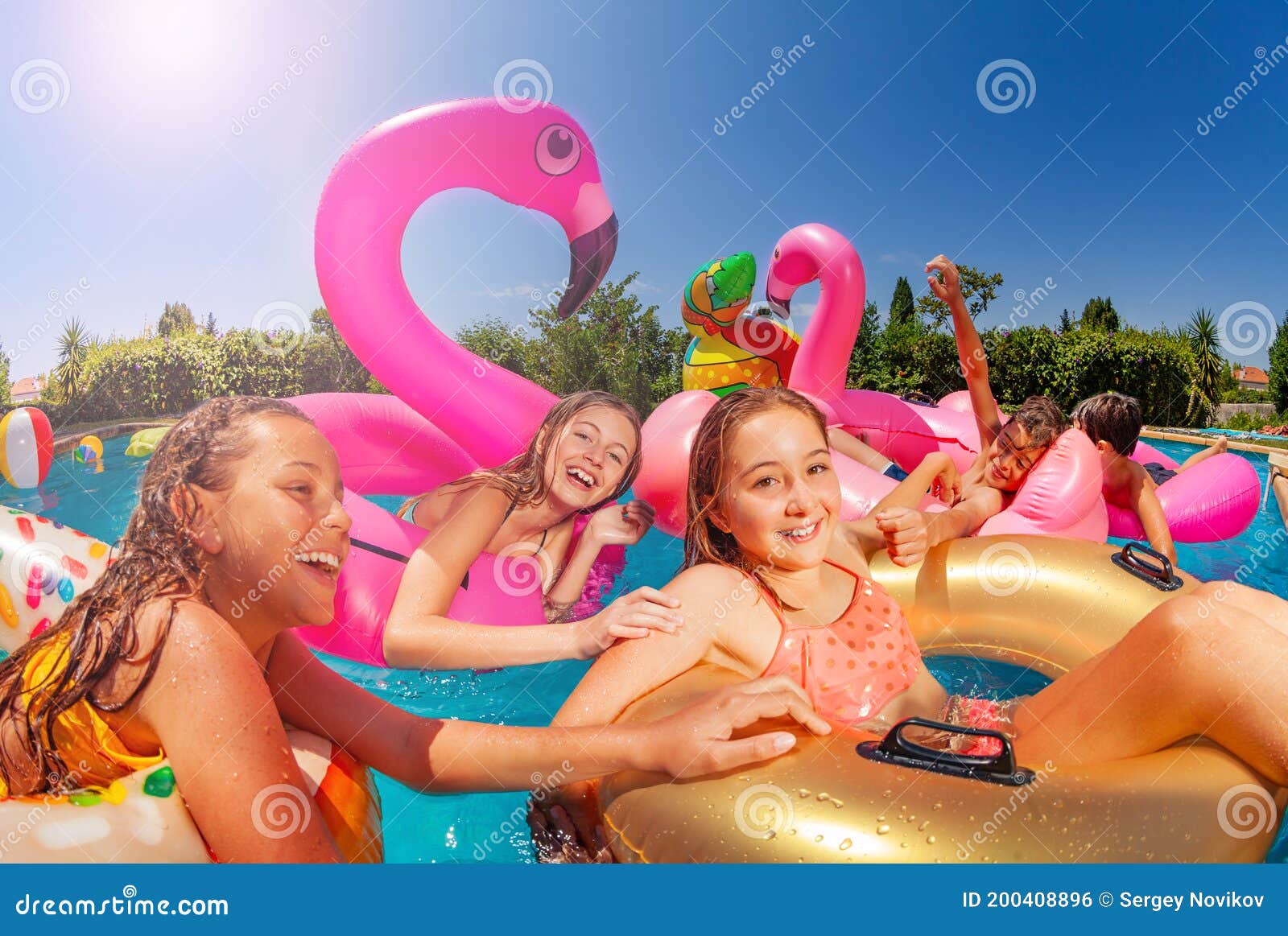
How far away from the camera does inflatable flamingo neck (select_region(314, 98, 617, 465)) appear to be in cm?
232

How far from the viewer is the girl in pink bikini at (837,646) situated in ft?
3.98

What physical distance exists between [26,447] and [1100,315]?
43.0 feet

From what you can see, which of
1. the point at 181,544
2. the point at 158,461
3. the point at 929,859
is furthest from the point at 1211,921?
the point at 158,461

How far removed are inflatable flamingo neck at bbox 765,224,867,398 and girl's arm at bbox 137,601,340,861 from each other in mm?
3287

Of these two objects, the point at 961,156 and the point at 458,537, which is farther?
the point at 961,156

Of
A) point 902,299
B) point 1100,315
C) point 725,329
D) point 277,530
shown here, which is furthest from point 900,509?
point 902,299

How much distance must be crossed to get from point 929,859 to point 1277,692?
0.61 metres

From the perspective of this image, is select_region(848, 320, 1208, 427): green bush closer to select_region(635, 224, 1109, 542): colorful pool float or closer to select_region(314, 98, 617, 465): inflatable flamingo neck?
select_region(635, 224, 1109, 542): colorful pool float

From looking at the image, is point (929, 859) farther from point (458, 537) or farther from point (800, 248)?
point (800, 248)

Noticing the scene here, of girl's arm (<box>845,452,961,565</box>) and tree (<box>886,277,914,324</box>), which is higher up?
tree (<box>886,277,914,324</box>)

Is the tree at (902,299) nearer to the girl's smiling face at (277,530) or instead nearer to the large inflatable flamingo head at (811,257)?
the large inflatable flamingo head at (811,257)

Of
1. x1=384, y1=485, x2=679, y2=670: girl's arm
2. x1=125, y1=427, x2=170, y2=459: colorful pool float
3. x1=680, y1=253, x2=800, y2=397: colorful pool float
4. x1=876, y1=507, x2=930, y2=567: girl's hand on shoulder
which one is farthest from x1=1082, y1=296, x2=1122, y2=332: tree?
x1=125, y1=427, x2=170, y2=459: colorful pool float

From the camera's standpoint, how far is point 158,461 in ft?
4.09

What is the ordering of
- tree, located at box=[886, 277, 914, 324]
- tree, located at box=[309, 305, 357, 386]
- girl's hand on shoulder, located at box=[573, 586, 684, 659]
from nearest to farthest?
girl's hand on shoulder, located at box=[573, 586, 684, 659]
tree, located at box=[309, 305, 357, 386]
tree, located at box=[886, 277, 914, 324]
